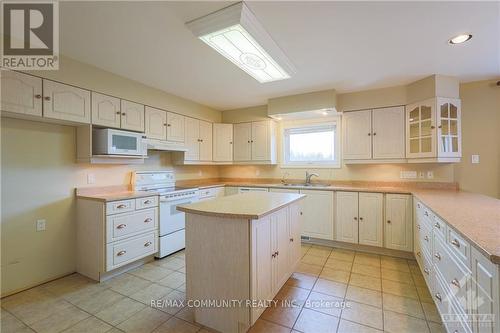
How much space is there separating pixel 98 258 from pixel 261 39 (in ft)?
9.27

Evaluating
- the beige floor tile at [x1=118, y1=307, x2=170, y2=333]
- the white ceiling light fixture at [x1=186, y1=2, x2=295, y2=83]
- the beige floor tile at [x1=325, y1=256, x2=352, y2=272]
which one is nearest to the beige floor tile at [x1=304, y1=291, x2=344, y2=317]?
the beige floor tile at [x1=325, y1=256, x2=352, y2=272]

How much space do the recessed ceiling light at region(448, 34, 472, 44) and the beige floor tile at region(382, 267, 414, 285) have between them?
246 cm

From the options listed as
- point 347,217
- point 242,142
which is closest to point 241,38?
point 242,142

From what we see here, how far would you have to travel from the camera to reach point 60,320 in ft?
6.11

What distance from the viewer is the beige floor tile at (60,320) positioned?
5.81 ft

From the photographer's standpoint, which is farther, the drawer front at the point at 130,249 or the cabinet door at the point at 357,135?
the cabinet door at the point at 357,135

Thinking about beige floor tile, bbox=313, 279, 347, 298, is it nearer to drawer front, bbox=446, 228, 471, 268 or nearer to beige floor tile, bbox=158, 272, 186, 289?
drawer front, bbox=446, 228, 471, 268

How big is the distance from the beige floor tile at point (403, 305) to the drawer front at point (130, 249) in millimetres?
2691

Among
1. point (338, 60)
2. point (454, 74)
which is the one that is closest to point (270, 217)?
point (338, 60)

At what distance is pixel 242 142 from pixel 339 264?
2749mm

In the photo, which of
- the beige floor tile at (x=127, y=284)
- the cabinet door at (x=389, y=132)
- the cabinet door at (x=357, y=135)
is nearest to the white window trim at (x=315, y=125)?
the cabinet door at (x=357, y=135)

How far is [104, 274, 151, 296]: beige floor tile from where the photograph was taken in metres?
2.31

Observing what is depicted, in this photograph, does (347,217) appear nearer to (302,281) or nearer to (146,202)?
(302,281)

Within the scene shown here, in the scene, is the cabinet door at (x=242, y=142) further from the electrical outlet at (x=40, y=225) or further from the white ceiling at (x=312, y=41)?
the electrical outlet at (x=40, y=225)
